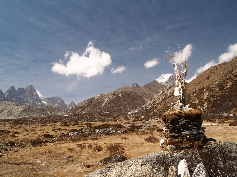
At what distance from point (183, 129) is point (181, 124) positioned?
0.29m

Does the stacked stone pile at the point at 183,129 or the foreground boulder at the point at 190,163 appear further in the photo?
the stacked stone pile at the point at 183,129

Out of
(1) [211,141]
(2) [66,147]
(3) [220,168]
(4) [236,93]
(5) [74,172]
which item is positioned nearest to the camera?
(3) [220,168]

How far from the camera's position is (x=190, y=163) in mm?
9258

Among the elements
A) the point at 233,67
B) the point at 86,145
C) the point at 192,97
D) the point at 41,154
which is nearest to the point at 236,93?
the point at 192,97

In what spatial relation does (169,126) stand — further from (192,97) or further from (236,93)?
(192,97)

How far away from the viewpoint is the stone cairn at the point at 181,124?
10836 mm

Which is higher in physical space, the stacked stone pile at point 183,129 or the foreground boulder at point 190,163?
the stacked stone pile at point 183,129

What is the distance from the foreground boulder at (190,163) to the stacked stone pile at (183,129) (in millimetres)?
755

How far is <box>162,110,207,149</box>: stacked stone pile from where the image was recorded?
10811 mm

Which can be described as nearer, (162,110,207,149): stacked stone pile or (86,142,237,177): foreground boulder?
(86,142,237,177): foreground boulder

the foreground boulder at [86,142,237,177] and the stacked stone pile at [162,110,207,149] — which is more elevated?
the stacked stone pile at [162,110,207,149]

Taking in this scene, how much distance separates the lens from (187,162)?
367 inches

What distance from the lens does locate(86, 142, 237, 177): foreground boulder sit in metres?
8.90

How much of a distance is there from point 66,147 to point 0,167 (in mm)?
8595
